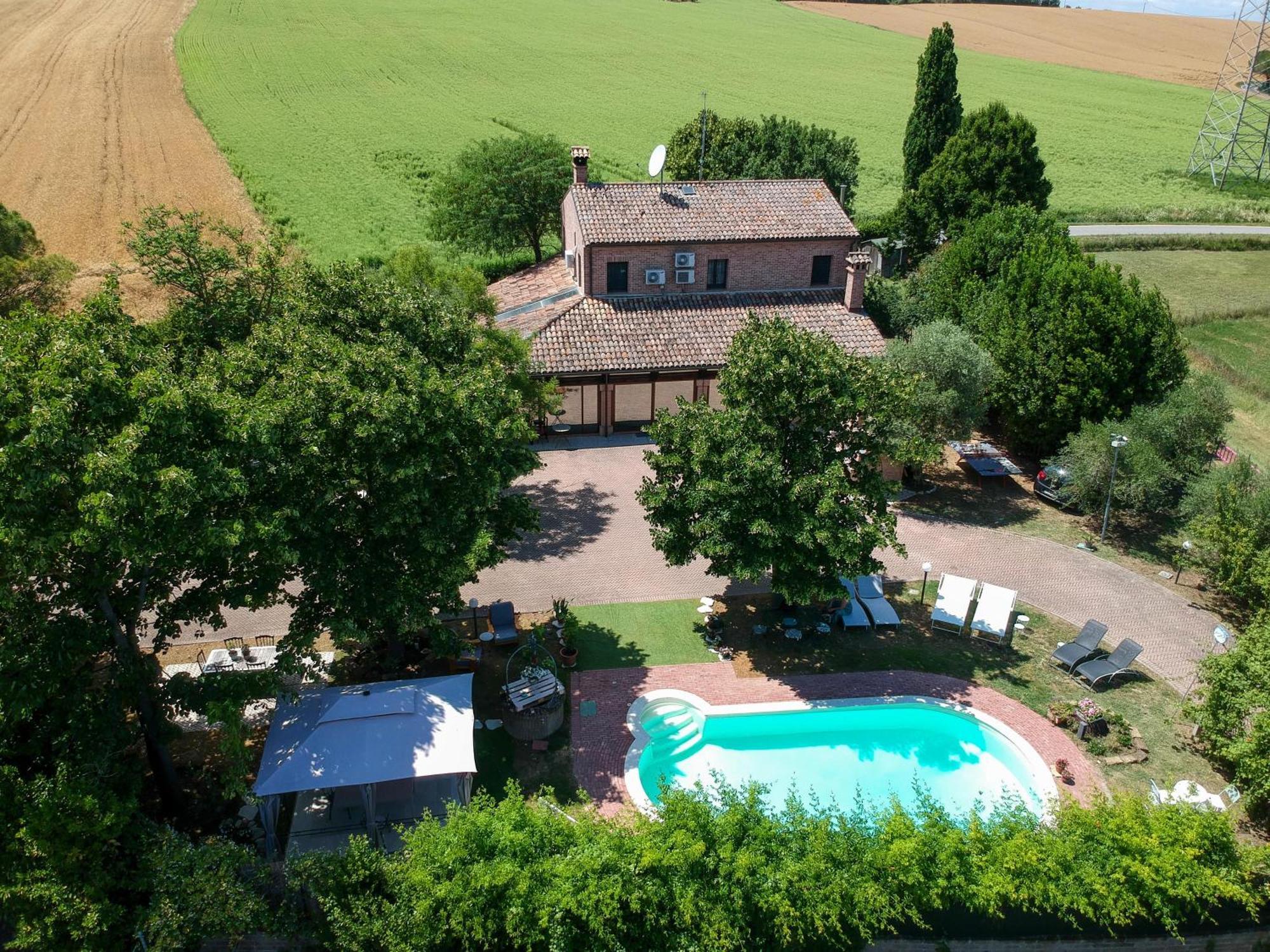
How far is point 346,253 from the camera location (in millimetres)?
50906

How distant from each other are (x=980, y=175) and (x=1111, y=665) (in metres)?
33.6

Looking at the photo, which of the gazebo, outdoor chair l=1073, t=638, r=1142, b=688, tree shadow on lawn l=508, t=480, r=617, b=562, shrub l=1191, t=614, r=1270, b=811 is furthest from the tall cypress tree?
the gazebo

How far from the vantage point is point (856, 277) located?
3425 centimetres

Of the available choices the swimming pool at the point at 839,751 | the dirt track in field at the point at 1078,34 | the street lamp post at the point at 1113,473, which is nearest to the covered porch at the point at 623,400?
the street lamp post at the point at 1113,473

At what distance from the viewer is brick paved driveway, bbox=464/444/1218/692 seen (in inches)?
950

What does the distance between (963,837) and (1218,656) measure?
8.96 metres

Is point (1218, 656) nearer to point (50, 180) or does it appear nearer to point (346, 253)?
point (346, 253)

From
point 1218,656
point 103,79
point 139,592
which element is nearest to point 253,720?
point 139,592

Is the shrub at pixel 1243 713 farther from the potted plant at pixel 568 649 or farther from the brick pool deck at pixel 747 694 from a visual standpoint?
the potted plant at pixel 568 649

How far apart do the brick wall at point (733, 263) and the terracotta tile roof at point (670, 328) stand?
0.40 metres

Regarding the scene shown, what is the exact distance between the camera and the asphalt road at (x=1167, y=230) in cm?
5897

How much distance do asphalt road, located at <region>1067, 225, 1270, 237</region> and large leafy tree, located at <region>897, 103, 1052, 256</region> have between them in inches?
524

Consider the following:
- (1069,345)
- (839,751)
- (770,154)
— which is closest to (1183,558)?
(1069,345)

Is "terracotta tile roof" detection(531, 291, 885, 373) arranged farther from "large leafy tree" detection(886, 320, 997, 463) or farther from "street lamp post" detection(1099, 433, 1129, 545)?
"street lamp post" detection(1099, 433, 1129, 545)
